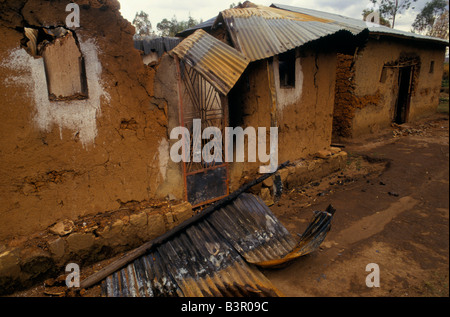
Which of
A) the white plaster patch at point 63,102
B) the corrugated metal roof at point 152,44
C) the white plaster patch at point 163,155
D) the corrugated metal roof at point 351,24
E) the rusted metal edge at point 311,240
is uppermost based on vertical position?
the corrugated metal roof at point 351,24

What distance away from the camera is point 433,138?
10445 millimetres

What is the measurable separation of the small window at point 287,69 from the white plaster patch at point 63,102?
368cm

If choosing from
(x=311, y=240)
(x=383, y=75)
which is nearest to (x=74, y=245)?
(x=311, y=240)

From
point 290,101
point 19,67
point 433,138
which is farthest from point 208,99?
point 433,138

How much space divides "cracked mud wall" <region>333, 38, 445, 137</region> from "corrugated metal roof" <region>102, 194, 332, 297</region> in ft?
22.3

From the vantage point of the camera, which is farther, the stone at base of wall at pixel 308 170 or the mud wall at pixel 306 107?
the mud wall at pixel 306 107

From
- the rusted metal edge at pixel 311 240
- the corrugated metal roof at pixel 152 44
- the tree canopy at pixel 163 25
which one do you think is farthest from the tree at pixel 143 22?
the rusted metal edge at pixel 311 240

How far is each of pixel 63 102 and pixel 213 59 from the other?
6.84ft

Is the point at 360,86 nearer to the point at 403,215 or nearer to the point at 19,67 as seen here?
the point at 403,215

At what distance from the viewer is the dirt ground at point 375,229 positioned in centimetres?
350

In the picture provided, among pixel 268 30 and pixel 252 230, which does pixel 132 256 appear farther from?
pixel 268 30

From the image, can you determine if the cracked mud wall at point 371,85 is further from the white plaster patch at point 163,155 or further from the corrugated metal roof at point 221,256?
the white plaster patch at point 163,155

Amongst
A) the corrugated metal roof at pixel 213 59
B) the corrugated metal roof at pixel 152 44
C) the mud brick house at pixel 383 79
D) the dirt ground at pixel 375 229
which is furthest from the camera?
the mud brick house at pixel 383 79
